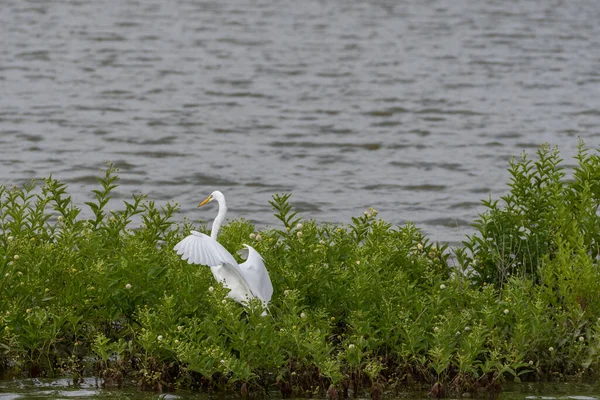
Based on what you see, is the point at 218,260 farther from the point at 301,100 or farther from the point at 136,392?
the point at 301,100

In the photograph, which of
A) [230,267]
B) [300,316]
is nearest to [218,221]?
[230,267]

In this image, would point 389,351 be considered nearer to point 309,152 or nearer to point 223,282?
point 223,282

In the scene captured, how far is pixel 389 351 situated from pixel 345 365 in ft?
1.78

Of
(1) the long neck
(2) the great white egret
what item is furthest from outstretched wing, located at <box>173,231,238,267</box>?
(1) the long neck

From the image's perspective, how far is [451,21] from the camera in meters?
39.8

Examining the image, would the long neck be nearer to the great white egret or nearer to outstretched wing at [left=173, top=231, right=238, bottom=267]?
the great white egret

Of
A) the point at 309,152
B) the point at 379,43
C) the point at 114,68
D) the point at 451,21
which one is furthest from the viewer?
the point at 451,21

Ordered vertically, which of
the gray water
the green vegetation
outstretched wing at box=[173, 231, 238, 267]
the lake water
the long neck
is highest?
the gray water

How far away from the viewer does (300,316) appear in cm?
934

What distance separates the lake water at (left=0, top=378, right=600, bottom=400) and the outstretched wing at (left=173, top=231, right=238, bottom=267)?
1010 mm

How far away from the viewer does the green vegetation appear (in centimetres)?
870

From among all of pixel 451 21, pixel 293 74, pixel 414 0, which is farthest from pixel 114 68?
pixel 414 0

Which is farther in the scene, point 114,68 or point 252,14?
point 252,14

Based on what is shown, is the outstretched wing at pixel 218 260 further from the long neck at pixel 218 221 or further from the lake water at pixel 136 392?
the lake water at pixel 136 392
